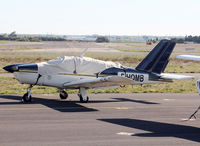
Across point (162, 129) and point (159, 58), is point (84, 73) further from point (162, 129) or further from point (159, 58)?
point (162, 129)

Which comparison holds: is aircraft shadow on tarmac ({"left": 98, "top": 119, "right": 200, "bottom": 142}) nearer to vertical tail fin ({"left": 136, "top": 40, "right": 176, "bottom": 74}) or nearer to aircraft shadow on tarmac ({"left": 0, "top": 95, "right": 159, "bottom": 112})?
aircraft shadow on tarmac ({"left": 0, "top": 95, "right": 159, "bottom": 112})

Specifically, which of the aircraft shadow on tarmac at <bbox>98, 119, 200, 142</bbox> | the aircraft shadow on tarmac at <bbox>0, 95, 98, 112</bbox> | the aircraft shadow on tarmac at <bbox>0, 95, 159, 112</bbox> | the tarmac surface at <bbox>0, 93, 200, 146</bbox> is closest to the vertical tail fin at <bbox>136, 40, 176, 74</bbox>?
the tarmac surface at <bbox>0, 93, 200, 146</bbox>

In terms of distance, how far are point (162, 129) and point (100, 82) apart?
18.6 ft

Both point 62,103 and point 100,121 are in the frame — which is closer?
point 100,121

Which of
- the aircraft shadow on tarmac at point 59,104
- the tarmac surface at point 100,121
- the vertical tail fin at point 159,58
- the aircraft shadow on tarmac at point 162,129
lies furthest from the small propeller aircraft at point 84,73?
the aircraft shadow on tarmac at point 162,129

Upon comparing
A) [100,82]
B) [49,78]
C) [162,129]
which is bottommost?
[162,129]

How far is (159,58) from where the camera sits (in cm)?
2017

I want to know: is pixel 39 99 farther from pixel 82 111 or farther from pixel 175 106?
pixel 175 106

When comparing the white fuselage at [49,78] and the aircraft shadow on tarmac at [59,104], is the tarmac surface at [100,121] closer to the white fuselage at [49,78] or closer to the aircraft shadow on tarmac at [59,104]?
the aircraft shadow on tarmac at [59,104]

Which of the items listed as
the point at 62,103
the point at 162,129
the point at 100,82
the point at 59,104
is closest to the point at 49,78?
the point at 62,103

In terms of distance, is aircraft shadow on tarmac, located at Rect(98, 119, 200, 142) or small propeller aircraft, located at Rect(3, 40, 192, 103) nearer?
aircraft shadow on tarmac, located at Rect(98, 119, 200, 142)

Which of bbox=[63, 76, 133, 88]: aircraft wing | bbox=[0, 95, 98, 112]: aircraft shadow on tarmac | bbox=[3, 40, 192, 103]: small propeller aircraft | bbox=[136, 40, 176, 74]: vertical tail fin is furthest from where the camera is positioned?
bbox=[136, 40, 176, 74]: vertical tail fin

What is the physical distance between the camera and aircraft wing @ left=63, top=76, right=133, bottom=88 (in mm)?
17141

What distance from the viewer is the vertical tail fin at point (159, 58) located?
20109 millimetres
